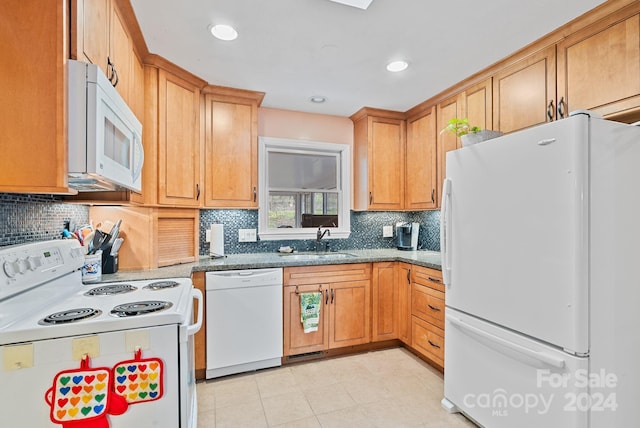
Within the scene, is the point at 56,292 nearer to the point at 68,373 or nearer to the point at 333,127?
the point at 68,373

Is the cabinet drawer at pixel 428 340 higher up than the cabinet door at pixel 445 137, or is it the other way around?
the cabinet door at pixel 445 137

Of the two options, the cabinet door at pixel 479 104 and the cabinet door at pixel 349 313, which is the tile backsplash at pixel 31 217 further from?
the cabinet door at pixel 479 104

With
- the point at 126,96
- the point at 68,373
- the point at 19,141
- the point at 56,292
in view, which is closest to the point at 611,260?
the point at 68,373

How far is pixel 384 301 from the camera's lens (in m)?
2.99

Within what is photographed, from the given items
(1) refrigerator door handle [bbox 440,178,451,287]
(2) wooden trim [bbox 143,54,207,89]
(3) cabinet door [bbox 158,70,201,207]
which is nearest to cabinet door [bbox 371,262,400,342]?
(1) refrigerator door handle [bbox 440,178,451,287]

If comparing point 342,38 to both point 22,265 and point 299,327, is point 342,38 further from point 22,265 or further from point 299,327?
point 299,327

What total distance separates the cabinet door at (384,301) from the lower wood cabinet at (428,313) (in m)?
0.23

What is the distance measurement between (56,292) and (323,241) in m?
2.33

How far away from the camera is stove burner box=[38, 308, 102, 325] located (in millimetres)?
1170

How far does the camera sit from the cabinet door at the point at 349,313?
283 cm

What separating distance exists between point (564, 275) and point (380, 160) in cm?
217

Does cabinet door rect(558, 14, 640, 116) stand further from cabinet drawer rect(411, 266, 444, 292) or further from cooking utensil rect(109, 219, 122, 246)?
cooking utensil rect(109, 219, 122, 246)

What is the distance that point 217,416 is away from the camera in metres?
2.02

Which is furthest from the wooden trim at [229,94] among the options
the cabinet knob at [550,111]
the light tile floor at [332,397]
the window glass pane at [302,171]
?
the light tile floor at [332,397]
